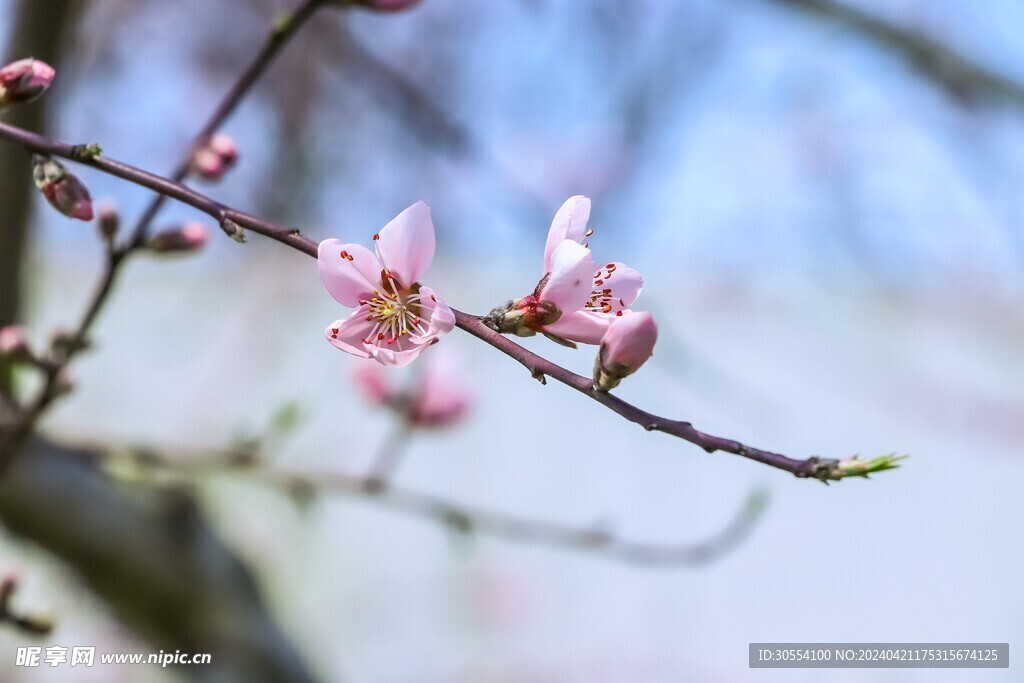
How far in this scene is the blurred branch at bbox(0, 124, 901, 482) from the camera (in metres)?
0.34

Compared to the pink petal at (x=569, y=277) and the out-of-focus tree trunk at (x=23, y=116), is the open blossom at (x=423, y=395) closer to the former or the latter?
the out-of-focus tree trunk at (x=23, y=116)

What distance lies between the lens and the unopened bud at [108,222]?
60 cm

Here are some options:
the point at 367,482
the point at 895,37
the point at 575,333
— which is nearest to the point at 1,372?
the point at 367,482

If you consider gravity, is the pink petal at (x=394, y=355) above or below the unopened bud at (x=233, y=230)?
below

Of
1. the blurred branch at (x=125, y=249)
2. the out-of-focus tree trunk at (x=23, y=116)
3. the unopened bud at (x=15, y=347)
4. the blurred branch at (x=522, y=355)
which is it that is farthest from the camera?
the out-of-focus tree trunk at (x=23, y=116)

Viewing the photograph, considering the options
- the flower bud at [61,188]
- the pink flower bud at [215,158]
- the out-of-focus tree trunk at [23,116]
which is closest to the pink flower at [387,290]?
the flower bud at [61,188]

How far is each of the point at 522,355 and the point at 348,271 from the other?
0.12 metres

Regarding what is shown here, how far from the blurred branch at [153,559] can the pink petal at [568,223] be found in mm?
699

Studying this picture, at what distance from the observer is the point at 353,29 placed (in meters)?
1.80

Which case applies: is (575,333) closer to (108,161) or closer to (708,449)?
(708,449)

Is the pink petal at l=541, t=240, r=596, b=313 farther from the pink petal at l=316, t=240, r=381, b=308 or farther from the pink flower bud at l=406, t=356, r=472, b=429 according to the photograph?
the pink flower bud at l=406, t=356, r=472, b=429

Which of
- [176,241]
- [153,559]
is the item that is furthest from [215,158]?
[153,559]

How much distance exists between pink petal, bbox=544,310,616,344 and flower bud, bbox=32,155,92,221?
223 mm

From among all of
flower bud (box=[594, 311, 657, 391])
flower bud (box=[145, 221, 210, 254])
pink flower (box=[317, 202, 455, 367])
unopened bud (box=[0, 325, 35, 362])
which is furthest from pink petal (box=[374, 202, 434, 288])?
unopened bud (box=[0, 325, 35, 362])
